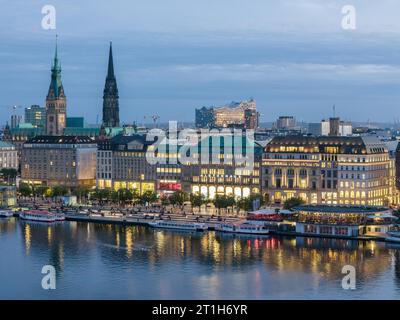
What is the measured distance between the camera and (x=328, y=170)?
7475 centimetres

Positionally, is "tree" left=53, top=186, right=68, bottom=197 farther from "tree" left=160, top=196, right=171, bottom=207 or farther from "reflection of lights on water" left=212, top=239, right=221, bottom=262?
"reflection of lights on water" left=212, top=239, right=221, bottom=262

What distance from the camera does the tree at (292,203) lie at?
70188 mm

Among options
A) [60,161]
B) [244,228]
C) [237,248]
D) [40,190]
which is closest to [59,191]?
[40,190]

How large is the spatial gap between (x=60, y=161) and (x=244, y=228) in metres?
32.3

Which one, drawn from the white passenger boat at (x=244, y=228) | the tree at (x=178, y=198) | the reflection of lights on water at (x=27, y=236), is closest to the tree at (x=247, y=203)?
the tree at (x=178, y=198)

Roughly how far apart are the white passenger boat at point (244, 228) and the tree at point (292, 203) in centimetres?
613

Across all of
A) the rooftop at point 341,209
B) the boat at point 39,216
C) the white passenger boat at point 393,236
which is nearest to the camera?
the white passenger boat at point 393,236

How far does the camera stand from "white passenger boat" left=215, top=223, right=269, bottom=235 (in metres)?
63.6

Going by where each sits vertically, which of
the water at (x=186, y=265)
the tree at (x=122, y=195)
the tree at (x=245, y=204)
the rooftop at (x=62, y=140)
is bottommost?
the water at (x=186, y=265)

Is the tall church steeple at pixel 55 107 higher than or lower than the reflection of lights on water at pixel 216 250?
higher

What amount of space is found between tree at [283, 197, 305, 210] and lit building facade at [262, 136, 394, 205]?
2.96 metres

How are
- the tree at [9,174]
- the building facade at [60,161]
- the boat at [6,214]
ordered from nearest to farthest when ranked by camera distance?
1. the boat at [6,214]
2. the building facade at [60,161]
3. the tree at [9,174]

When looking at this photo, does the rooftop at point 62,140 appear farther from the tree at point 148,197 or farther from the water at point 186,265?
the water at point 186,265
